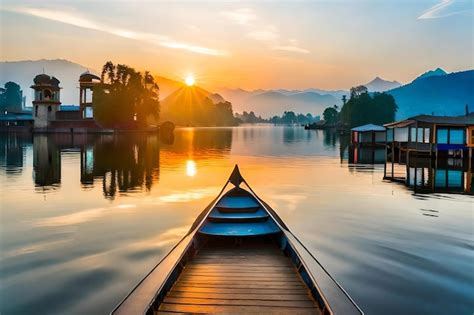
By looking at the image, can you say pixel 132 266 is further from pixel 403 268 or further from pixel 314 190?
pixel 314 190

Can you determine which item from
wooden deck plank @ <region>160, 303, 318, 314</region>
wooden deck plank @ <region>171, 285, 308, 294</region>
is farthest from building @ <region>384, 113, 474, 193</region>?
wooden deck plank @ <region>160, 303, 318, 314</region>

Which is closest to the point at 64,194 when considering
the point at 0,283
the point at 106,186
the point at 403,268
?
the point at 106,186

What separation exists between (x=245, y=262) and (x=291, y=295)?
86.4 inches

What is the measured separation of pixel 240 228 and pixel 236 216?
2.92 ft

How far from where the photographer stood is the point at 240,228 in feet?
39.4

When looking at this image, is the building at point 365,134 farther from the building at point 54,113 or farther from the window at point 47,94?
the window at point 47,94

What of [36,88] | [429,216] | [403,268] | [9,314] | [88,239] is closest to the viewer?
[9,314]

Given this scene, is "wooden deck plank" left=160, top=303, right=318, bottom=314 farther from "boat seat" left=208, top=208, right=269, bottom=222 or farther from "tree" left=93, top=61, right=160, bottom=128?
"tree" left=93, top=61, right=160, bottom=128

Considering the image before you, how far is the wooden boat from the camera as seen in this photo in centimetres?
720

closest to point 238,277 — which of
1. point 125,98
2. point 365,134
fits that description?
point 365,134

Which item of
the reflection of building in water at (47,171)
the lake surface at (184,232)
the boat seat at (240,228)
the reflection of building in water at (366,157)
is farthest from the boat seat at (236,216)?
the reflection of building in water at (366,157)

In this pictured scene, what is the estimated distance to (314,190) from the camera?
26.4m

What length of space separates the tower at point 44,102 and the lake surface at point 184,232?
279ft

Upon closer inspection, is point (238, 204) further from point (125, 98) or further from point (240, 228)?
point (125, 98)
